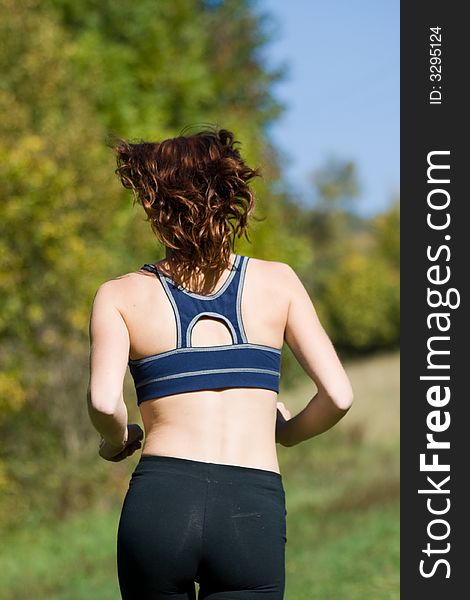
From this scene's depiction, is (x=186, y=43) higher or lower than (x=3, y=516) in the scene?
higher

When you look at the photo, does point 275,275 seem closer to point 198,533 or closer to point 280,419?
point 280,419

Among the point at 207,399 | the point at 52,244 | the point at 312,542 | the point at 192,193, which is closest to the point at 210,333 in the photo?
the point at 207,399

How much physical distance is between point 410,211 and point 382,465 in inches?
583

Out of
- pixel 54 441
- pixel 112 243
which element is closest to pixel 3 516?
pixel 54 441

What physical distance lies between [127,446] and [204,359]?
18.3 inches

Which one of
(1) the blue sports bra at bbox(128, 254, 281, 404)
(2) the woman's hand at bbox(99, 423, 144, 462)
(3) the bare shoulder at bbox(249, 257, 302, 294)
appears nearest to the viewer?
(1) the blue sports bra at bbox(128, 254, 281, 404)

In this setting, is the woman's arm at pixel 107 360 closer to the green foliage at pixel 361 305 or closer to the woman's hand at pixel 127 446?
the woman's hand at pixel 127 446

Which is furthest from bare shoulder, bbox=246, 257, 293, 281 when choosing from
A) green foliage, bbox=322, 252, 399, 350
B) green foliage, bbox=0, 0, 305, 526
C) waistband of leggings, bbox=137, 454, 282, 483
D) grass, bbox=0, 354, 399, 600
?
green foliage, bbox=322, 252, 399, 350

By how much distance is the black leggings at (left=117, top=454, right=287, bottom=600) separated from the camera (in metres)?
3.04

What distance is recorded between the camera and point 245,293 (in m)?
3.25

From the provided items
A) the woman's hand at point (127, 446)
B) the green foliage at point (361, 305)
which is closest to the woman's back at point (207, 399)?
the woman's hand at point (127, 446)

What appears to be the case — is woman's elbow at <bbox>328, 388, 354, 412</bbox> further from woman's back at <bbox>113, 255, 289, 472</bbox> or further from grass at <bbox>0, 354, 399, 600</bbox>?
grass at <bbox>0, 354, 399, 600</bbox>

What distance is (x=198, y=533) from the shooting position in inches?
119

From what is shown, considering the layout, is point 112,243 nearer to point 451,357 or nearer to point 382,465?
point 382,465
